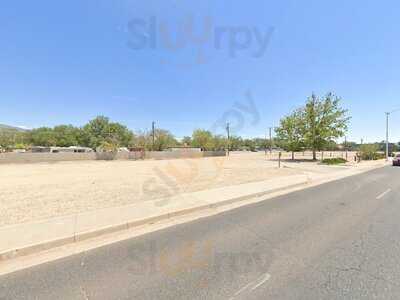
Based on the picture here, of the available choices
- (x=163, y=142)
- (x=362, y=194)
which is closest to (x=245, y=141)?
(x=163, y=142)

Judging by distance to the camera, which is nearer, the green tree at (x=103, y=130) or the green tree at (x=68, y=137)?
the green tree at (x=103, y=130)

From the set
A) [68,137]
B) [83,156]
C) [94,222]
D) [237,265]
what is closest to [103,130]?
[68,137]

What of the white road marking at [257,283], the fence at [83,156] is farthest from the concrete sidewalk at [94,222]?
the fence at [83,156]

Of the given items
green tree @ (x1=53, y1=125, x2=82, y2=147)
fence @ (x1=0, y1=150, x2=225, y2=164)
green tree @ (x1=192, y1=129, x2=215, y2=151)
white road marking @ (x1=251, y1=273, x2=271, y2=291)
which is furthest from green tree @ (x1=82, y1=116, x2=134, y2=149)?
white road marking @ (x1=251, y1=273, x2=271, y2=291)

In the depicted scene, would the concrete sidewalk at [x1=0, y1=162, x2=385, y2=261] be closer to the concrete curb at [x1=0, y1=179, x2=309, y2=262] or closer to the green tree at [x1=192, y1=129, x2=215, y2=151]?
the concrete curb at [x1=0, y1=179, x2=309, y2=262]

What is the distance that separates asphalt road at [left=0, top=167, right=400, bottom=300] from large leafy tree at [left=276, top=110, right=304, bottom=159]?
115 feet

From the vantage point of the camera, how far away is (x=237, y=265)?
4.21 m

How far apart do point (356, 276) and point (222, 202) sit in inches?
218

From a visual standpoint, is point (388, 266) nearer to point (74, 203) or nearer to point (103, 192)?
point (74, 203)

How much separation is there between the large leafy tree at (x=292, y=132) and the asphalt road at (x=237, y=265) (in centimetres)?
3511

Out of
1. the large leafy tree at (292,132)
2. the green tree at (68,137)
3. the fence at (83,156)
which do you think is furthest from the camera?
the green tree at (68,137)

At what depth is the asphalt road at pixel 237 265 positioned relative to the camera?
135 inches

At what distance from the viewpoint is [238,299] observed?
327 cm

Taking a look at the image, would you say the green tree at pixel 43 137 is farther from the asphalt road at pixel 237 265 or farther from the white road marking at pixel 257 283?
the white road marking at pixel 257 283
